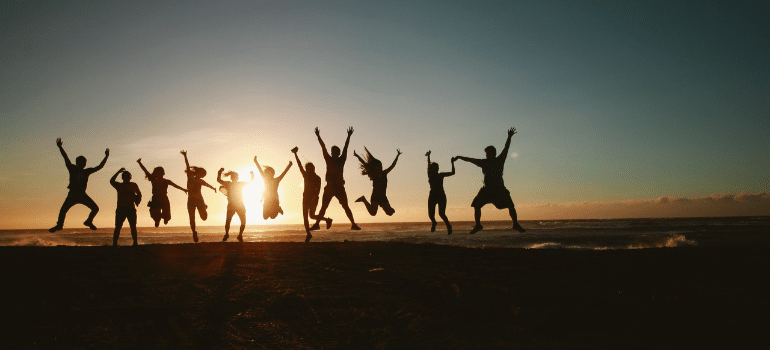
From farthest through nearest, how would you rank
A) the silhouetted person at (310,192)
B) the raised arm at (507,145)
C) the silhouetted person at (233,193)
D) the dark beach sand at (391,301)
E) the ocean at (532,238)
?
the ocean at (532,238)
the silhouetted person at (233,193)
the silhouetted person at (310,192)
the raised arm at (507,145)
the dark beach sand at (391,301)

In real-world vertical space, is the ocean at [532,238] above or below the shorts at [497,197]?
below

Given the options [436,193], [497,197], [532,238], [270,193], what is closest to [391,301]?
[497,197]

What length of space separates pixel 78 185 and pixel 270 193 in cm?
505

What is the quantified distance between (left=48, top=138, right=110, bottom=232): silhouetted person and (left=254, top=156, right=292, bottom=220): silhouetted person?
167 inches

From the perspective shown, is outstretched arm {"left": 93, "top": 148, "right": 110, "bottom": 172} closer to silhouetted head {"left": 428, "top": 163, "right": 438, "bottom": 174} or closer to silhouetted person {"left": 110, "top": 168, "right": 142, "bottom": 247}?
silhouetted person {"left": 110, "top": 168, "right": 142, "bottom": 247}

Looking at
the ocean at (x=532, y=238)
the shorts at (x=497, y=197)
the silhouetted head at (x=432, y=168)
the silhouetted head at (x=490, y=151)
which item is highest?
the silhouetted head at (x=490, y=151)

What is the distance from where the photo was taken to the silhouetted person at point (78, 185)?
11.6m

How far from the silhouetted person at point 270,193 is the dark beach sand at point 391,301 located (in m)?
2.57

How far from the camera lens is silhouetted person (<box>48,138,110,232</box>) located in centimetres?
1162

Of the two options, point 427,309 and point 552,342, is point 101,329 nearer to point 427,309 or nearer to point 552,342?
point 427,309

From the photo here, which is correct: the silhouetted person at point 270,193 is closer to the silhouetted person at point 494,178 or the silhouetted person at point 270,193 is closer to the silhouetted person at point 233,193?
the silhouetted person at point 233,193

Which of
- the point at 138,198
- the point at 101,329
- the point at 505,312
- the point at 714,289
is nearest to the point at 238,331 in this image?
the point at 101,329

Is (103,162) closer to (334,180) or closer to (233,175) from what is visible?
(233,175)

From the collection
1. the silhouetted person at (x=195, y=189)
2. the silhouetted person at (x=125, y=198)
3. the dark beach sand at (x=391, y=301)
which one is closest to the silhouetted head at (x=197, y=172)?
the silhouetted person at (x=195, y=189)
